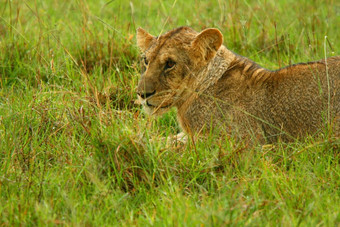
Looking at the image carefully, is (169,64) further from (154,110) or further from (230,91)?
(230,91)

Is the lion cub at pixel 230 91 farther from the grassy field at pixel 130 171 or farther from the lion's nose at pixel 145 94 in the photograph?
the grassy field at pixel 130 171

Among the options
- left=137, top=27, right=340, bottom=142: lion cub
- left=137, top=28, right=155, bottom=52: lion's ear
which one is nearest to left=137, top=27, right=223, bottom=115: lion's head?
left=137, top=27, right=340, bottom=142: lion cub

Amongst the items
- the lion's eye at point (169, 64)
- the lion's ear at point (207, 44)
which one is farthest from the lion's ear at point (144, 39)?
the lion's ear at point (207, 44)

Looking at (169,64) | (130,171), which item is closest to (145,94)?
(169,64)

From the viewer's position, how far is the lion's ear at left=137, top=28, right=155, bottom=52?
5.61m

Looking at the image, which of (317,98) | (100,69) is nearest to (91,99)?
(100,69)

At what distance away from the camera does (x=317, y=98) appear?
5023 mm

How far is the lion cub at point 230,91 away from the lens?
5047 millimetres

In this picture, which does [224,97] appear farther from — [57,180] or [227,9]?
[227,9]

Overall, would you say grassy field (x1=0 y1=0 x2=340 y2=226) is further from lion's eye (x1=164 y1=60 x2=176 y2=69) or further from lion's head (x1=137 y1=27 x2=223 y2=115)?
lion's eye (x1=164 y1=60 x2=176 y2=69)

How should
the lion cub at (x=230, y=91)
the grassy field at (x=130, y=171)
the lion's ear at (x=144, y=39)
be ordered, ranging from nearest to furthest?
the grassy field at (x=130, y=171) < the lion cub at (x=230, y=91) < the lion's ear at (x=144, y=39)

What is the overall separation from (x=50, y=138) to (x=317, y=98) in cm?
240

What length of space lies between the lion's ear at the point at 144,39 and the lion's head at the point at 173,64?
0.24 m

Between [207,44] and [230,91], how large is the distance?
49cm
